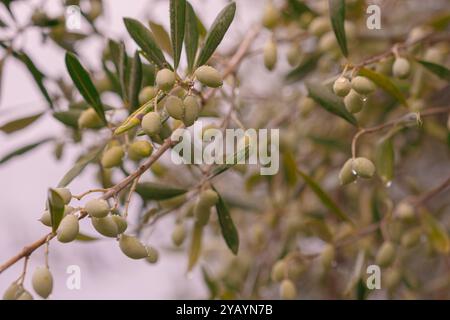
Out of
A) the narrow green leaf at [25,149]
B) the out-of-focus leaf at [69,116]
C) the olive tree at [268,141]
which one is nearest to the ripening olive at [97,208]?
the olive tree at [268,141]

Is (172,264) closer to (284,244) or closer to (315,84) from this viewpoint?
(284,244)

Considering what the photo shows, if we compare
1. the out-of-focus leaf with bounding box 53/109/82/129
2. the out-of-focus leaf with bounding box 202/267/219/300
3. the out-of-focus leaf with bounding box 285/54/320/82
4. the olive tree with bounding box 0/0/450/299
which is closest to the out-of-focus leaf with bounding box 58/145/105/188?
the olive tree with bounding box 0/0/450/299

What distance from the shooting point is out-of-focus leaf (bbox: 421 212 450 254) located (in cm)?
111

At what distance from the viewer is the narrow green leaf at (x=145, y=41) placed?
2.41ft

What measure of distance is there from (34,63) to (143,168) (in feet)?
1.18

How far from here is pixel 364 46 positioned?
1.38 metres

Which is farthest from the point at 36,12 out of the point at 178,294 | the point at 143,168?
the point at 178,294

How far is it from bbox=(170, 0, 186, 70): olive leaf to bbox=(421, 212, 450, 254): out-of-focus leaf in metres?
0.58

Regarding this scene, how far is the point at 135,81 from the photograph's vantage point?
0.85 meters

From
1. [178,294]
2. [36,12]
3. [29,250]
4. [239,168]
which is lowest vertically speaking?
[178,294]

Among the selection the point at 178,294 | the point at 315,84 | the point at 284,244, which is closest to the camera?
the point at 315,84

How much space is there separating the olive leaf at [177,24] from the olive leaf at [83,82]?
0.46 ft

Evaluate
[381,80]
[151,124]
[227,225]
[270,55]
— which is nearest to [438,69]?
[381,80]

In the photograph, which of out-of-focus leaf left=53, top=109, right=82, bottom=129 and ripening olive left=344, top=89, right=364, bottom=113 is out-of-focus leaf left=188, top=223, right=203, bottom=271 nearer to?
out-of-focus leaf left=53, top=109, right=82, bottom=129
